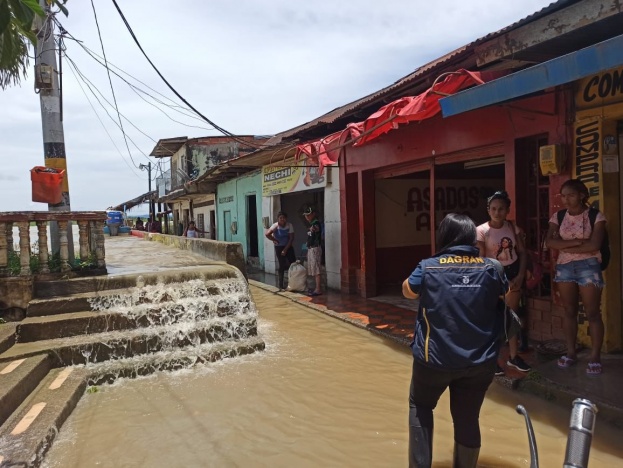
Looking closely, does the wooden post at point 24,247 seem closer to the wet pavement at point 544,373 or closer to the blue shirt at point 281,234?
the wet pavement at point 544,373

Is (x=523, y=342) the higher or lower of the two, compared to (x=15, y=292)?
lower

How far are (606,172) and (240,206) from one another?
1271cm

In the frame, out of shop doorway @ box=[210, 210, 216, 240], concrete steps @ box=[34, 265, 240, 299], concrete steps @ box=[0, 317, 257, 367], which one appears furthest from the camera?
shop doorway @ box=[210, 210, 216, 240]

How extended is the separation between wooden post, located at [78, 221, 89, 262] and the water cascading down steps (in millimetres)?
468

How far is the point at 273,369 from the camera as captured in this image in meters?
5.40

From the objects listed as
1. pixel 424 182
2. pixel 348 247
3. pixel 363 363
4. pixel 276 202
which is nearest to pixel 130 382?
Result: pixel 363 363

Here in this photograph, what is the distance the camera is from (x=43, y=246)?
6.22m

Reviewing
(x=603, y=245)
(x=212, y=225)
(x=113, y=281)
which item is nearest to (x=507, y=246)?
(x=603, y=245)

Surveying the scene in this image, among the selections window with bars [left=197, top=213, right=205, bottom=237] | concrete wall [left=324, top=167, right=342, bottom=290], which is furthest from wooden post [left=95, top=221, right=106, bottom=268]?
window with bars [left=197, top=213, right=205, bottom=237]

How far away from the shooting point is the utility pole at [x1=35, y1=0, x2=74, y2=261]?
255 inches

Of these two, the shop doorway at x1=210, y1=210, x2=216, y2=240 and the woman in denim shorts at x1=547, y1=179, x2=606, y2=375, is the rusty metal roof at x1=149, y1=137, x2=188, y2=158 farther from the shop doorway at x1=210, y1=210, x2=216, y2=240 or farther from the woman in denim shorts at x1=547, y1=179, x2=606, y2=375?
the woman in denim shorts at x1=547, y1=179, x2=606, y2=375

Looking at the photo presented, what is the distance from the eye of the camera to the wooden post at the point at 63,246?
631 centimetres

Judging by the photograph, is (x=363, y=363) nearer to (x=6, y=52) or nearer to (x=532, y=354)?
(x=532, y=354)

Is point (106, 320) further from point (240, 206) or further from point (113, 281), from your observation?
point (240, 206)
